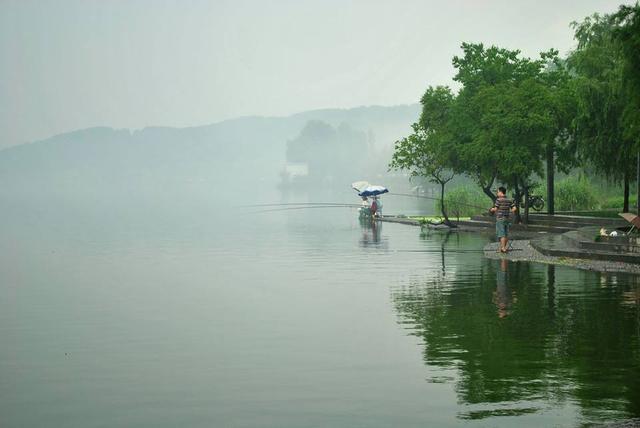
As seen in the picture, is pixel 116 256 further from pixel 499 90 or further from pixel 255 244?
pixel 499 90

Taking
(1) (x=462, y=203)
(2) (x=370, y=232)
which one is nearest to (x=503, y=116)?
(2) (x=370, y=232)

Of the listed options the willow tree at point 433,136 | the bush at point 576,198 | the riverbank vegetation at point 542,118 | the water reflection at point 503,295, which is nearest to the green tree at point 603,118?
the riverbank vegetation at point 542,118

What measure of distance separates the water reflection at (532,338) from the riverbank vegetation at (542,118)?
7.47m

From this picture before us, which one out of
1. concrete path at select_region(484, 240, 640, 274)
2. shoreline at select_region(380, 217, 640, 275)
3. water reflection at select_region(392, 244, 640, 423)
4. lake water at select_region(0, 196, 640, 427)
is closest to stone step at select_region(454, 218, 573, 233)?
shoreline at select_region(380, 217, 640, 275)

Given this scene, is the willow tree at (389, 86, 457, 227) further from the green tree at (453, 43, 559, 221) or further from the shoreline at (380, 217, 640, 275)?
the shoreline at (380, 217, 640, 275)

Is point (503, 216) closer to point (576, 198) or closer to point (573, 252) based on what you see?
point (573, 252)

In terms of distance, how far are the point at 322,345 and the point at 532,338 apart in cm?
347

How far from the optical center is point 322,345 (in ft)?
49.9

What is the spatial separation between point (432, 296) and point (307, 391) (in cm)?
927

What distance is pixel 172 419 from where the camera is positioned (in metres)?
10.7

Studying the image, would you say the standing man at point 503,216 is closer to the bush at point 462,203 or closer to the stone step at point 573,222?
the stone step at point 573,222

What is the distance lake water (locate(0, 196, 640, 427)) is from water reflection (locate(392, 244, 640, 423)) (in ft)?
0.14

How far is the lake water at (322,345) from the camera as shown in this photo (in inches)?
432

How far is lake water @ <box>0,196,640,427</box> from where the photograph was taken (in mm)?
10969
